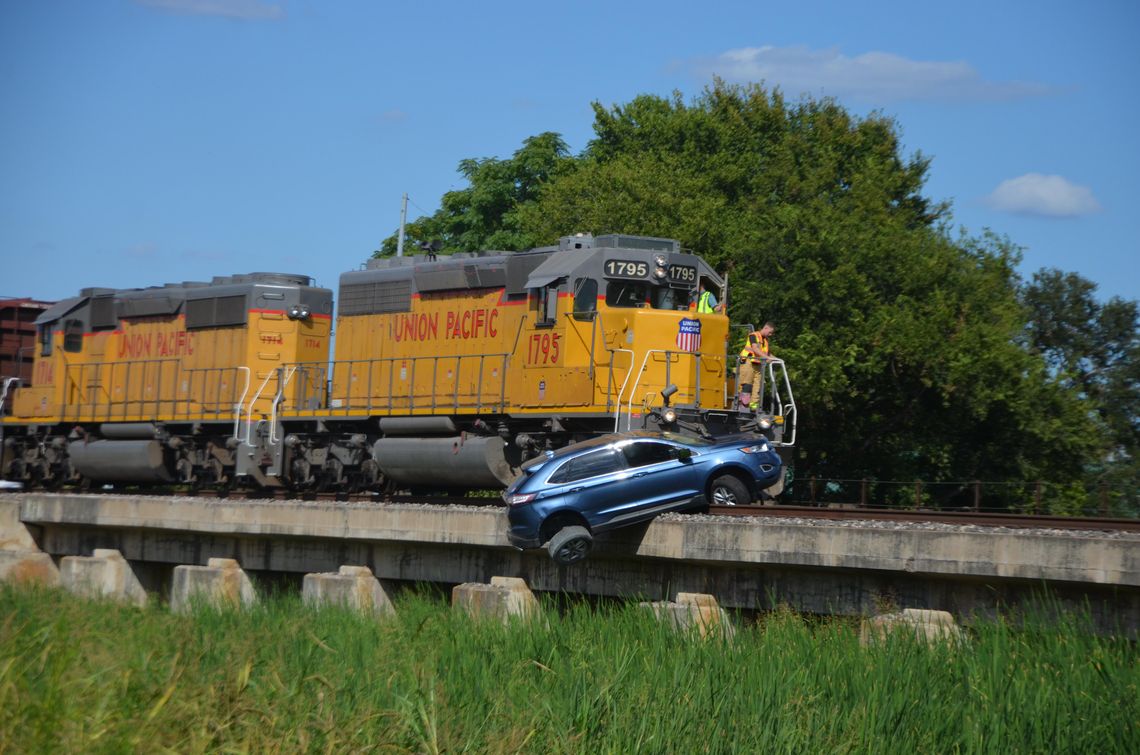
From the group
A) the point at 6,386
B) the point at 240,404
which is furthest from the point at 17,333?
the point at 240,404

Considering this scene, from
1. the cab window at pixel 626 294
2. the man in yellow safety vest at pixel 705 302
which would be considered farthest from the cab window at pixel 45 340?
the man in yellow safety vest at pixel 705 302

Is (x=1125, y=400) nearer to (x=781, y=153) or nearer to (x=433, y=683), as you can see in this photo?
(x=781, y=153)

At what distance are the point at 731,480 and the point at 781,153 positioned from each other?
85.4 feet

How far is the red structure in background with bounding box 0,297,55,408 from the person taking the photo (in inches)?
1198

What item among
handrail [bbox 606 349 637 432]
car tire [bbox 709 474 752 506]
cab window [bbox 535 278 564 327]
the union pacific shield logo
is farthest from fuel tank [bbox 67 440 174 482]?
car tire [bbox 709 474 752 506]

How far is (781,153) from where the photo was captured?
40.7 metres

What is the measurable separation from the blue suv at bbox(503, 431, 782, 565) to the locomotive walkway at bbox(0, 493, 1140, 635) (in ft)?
1.42

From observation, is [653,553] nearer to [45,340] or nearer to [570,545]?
[570,545]

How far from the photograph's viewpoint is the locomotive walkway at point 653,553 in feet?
37.6

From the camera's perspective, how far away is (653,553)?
1427 cm

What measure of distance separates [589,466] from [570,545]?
1.08 m

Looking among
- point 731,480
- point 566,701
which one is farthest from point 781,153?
point 566,701

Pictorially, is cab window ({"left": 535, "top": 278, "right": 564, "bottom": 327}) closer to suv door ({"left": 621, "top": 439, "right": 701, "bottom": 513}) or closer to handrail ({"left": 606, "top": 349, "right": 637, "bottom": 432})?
handrail ({"left": 606, "top": 349, "right": 637, "bottom": 432})

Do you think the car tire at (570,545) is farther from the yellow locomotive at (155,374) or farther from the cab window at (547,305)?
the yellow locomotive at (155,374)
